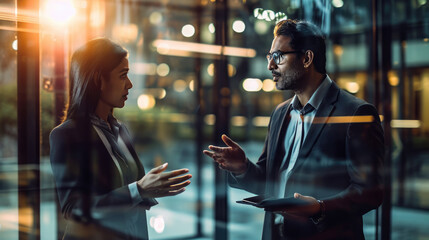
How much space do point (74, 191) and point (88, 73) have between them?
514 millimetres

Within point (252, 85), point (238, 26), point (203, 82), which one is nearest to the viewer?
point (238, 26)

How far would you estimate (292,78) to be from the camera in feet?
7.20

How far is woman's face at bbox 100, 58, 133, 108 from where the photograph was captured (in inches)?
81.7

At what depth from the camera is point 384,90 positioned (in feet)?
17.6

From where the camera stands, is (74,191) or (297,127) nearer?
(74,191)

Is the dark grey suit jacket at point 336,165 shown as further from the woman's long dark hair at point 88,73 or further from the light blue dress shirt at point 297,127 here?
the woman's long dark hair at point 88,73

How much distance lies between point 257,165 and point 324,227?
467 mm

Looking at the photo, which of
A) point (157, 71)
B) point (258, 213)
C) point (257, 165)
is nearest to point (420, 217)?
point (258, 213)

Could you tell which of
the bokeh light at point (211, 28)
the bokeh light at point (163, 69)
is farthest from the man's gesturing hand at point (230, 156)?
the bokeh light at point (163, 69)

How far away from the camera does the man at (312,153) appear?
2.02 m

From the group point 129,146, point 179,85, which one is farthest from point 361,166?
point 179,85

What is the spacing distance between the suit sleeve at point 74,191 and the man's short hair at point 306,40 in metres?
1.06

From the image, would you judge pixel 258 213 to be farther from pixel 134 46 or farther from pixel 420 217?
pixel 134 46

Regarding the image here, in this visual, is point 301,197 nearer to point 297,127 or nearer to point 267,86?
point 297,127
